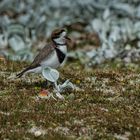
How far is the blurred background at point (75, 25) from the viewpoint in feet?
84.3

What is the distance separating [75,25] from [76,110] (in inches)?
632

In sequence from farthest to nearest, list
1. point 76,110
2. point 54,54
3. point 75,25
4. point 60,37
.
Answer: point 75,25 < point 60,37 < point 54,54 < point 76,110

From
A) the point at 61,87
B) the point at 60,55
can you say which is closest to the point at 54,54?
the point at 60,55

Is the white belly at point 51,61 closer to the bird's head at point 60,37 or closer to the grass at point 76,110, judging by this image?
the bird's head at point 60,37

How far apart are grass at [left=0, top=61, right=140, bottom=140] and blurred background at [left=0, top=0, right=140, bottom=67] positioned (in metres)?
8.30

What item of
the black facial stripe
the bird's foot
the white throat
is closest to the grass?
the bird's foot

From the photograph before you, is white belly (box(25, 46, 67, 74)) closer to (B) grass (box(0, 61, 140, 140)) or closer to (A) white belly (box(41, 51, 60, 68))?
(A) white belly (box(41, 51, 60, 68))

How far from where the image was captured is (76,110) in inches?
527

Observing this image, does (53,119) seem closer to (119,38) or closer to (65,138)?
(65,138)

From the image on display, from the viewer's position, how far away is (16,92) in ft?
48.5

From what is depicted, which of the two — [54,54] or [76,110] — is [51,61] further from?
[76,110]

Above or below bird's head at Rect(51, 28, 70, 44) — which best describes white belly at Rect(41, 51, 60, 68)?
below

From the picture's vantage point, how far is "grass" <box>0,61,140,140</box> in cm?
1220

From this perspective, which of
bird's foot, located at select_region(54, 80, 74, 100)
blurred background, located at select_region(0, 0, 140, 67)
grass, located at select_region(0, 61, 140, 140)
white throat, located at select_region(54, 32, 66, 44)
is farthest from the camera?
blurred background, located at select_region(0, 0, 140, 67)
